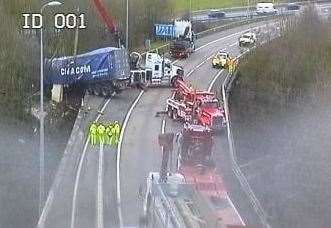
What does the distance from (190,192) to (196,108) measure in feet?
19.1

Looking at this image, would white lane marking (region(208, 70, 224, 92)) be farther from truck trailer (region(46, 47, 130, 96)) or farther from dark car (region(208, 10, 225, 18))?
dark car (region(208, 10, 225, 18))

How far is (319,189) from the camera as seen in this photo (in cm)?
956

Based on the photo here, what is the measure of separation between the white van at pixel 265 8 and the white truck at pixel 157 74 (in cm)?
553

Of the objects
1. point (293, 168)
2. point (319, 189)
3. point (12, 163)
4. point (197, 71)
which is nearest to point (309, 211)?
point (319, 189)

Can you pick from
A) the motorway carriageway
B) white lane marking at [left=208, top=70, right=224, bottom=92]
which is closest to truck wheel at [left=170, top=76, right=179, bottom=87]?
the motorway carriageway

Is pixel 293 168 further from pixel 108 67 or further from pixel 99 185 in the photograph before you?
pixel 108 67

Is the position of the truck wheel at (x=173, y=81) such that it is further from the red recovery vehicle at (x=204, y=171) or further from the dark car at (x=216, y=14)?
the dark car at (x=216, y=14)

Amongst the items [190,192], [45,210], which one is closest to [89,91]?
[45,210]

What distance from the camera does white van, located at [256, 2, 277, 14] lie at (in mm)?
21531

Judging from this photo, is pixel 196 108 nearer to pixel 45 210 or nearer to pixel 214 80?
pixel 214 80

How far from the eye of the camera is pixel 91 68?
15.3 metres

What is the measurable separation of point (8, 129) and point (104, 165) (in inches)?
101

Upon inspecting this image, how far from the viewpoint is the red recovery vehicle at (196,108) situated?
41.1 ft

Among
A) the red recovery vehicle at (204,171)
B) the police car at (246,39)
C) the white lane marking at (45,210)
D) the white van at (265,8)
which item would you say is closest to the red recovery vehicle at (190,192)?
the red recovery vehicle at (204,171)
